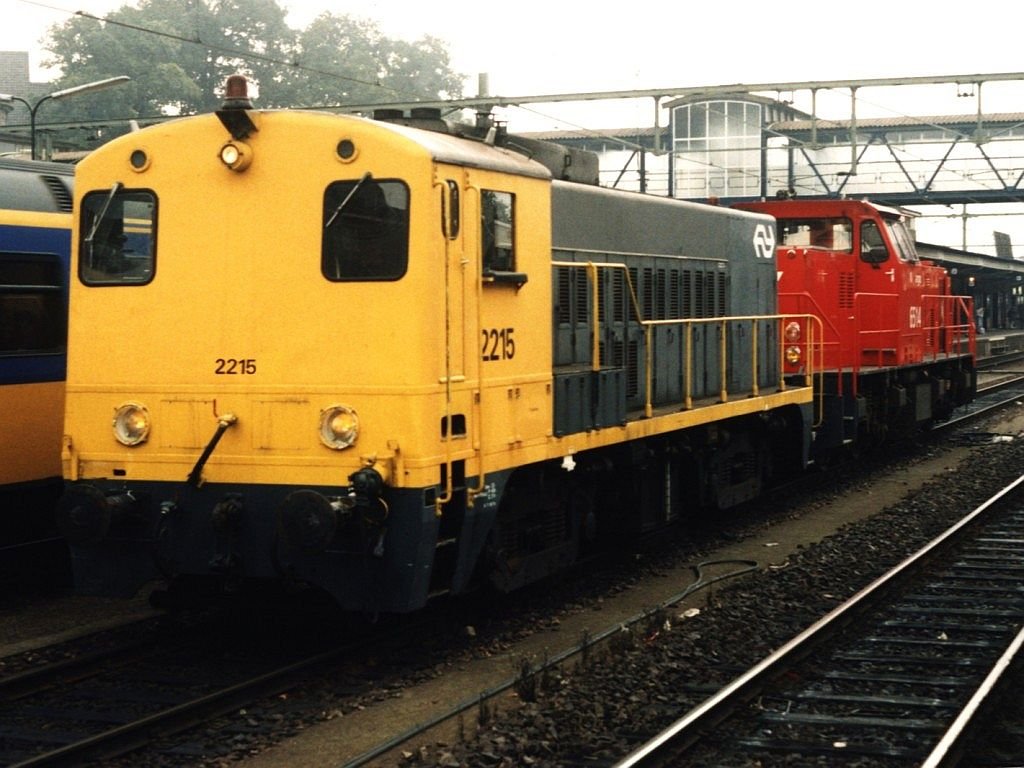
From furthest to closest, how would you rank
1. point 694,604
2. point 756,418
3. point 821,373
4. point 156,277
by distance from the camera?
point 821,373
point 756,418
point 694,604
point 156,277

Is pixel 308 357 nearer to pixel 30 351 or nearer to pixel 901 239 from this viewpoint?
pixel 30 351

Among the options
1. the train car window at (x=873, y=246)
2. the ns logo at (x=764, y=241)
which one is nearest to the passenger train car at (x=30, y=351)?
the ns logo at (x=764, y=241)

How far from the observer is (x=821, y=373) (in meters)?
15.9

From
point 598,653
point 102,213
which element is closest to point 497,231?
point 102,213

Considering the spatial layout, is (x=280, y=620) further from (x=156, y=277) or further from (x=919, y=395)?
(x=919, y=395)

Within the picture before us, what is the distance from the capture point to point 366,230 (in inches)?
301

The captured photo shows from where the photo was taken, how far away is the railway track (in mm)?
6516

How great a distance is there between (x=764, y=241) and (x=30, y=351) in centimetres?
771

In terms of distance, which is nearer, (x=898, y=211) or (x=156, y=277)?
(x=156, y=277)

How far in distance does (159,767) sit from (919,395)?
50.9ft

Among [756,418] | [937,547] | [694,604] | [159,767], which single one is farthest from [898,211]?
[159,767]

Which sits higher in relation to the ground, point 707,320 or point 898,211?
point 898,211

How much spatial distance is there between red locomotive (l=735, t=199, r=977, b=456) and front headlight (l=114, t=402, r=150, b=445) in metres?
10.1

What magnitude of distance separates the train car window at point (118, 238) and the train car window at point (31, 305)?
76.2 inches
